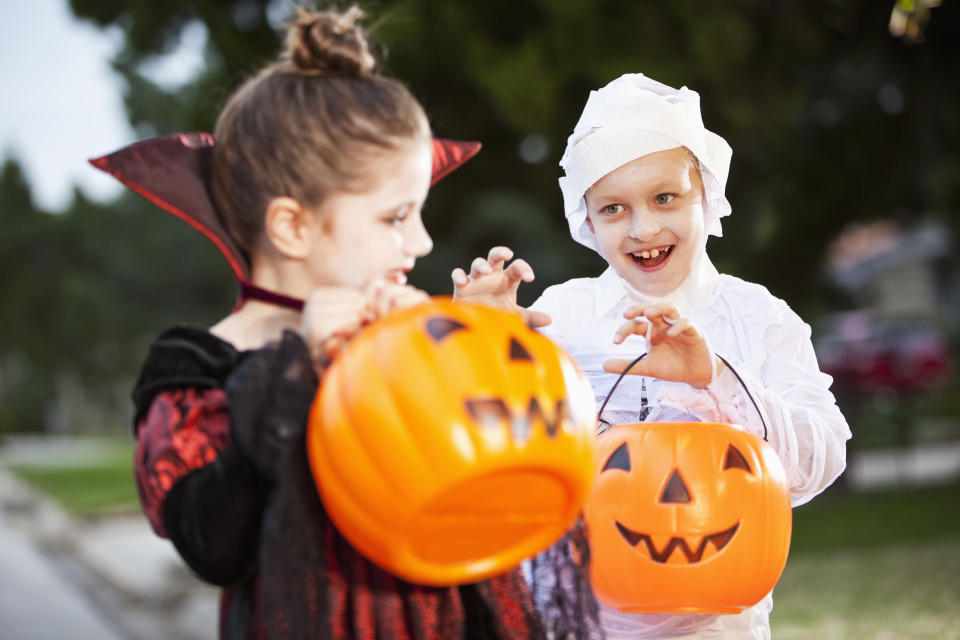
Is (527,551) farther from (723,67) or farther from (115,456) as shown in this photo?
(115,456)

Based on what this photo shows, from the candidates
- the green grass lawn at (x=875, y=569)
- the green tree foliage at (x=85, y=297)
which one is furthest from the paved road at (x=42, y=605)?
the green tree foliage at (x=85, y=297)

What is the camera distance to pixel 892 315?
2377 centimetres

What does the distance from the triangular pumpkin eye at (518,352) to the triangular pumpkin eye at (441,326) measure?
7 cm

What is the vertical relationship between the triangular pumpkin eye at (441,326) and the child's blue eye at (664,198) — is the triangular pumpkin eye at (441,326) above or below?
below

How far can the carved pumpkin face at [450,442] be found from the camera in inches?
55.6

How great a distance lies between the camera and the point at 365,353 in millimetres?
1485

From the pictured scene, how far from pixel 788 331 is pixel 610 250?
449mm

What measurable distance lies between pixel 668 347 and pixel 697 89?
6363mm

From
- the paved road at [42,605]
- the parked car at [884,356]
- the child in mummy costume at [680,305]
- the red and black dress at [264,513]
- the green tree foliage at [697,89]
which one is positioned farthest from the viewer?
the parked car at [884,356]

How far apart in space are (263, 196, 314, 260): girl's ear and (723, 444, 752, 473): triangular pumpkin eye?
104 centimetres

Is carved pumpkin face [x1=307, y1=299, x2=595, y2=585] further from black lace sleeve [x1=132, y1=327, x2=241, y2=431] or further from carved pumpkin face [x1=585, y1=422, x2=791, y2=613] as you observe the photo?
carved pumpkin face [x1=585, y1=422, x2=791, y2=613]

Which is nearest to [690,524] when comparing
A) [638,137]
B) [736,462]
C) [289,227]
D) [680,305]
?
[736,462]

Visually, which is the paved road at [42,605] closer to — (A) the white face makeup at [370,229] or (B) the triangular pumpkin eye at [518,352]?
(A) the white face makeup at [370,229]

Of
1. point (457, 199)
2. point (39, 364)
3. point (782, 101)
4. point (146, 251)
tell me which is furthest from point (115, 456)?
point (782, 101)
